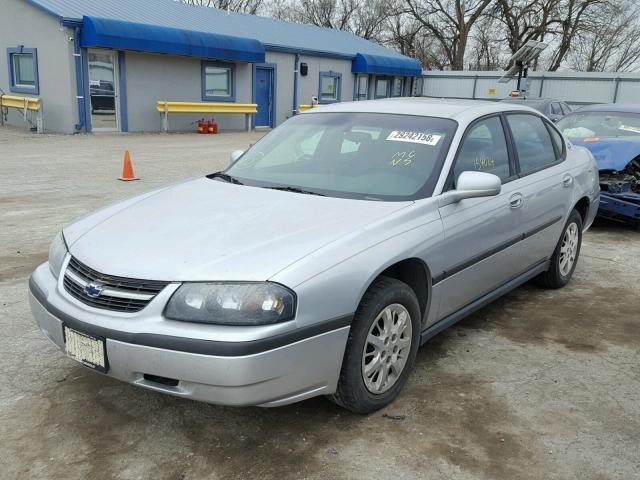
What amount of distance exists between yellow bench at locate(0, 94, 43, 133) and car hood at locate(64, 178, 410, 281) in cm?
1545

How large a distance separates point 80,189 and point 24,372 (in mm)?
6283

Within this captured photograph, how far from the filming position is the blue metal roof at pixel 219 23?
57.1 feet

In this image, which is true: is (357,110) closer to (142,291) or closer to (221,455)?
(142,291)

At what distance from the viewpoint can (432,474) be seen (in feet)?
8.80

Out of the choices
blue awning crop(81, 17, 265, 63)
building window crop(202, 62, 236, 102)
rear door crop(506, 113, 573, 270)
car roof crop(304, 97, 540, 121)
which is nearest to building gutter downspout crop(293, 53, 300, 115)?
blue awning crop(81, 17, 265, 63)

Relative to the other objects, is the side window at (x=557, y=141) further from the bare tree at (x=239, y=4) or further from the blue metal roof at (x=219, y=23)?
the bare tree at (x=239, y=4)

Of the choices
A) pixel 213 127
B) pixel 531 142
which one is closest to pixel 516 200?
pixel 531 142

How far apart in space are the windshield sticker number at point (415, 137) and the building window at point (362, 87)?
2417 centimetres

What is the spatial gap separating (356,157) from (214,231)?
1.25 m

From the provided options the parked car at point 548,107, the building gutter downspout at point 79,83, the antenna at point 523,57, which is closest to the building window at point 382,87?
the antenna at point 523,57

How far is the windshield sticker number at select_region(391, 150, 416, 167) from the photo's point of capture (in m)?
3.74

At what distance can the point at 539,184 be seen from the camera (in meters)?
4.54

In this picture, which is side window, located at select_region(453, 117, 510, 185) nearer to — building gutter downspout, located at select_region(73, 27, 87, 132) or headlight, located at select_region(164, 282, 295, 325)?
headlight, located at select_region(164, 282, 295, 325)

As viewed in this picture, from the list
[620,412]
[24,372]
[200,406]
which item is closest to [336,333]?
[200,406]
